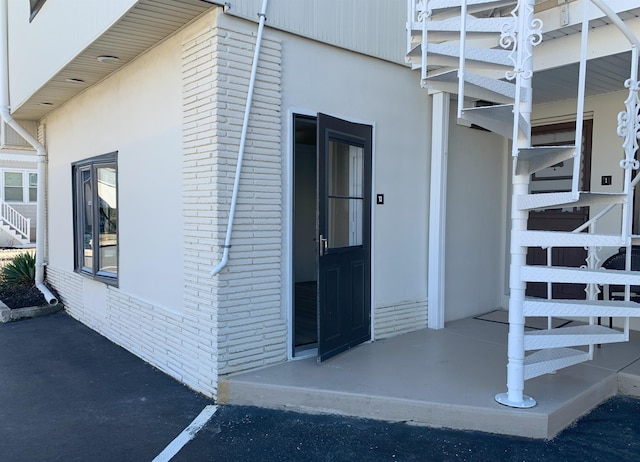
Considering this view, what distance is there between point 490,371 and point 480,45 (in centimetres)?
309

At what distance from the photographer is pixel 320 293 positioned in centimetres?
397

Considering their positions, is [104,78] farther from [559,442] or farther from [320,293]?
[559,442]

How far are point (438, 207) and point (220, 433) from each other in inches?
125

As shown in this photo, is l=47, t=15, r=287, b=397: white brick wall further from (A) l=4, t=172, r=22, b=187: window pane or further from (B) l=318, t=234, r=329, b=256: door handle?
(A) l=4, t=172, r=22, b=187: window pane

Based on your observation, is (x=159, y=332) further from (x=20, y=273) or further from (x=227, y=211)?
(x=20, y=273)

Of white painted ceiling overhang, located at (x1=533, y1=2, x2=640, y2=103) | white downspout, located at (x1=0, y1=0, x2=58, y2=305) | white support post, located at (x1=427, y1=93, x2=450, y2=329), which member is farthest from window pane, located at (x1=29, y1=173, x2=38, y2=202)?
white painted ceiling overhang, located at (x1=533, y1=2, x2=640, y2=103)

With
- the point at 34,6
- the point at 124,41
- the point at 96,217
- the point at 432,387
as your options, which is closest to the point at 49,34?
the point at 34,6

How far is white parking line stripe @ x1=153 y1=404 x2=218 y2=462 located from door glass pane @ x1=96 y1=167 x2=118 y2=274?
265cm

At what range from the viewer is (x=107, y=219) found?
5820 millimetres

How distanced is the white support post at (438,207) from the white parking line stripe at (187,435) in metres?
2.66

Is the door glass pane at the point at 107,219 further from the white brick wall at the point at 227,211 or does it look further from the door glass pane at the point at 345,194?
the door glass pane at the point at 345,194

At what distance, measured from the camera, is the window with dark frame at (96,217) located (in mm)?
5624

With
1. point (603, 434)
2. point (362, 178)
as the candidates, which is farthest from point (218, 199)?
point (603, 434)

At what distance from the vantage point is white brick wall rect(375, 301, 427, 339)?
4.79 m
